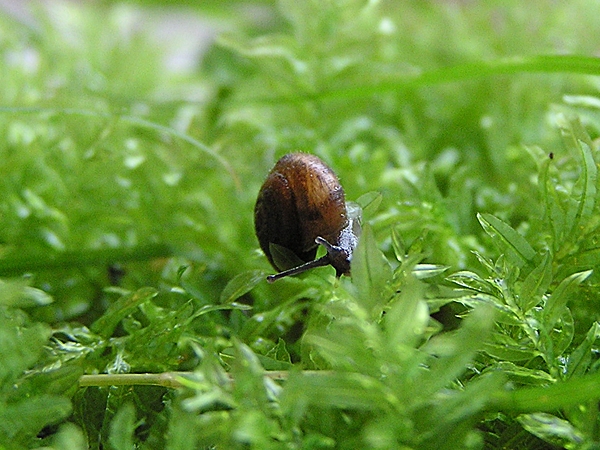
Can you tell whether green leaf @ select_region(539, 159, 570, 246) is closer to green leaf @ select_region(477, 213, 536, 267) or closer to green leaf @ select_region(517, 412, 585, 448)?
green leaf @ select_region(477, 213, 536, 267)

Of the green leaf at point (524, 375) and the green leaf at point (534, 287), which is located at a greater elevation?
the green leaf at point (534, 287)

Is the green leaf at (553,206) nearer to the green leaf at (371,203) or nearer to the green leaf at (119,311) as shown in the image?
the green leaf at (371,203)

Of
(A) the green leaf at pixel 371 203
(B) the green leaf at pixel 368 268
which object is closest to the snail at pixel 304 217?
(A) the green leaf at pixel 371 203

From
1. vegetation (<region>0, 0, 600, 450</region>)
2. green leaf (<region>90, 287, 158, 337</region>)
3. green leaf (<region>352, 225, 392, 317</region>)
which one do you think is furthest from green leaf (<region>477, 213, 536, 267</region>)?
green leaf (<region>90, 287, 158, 337</region>)

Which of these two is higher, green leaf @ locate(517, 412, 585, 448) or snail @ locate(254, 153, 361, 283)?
snail @ locate(254, 153, 361, 283)

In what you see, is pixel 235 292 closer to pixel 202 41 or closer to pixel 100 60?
pixel 100 60

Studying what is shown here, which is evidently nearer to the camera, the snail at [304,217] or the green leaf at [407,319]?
the green leaf at [407,319]

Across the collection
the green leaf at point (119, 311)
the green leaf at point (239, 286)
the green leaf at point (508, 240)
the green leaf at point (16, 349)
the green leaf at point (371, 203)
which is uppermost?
the green leaf at point (371, 203)

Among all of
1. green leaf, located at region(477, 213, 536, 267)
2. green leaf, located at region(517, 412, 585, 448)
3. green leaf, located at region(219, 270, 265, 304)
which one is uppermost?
green leaf, located at region(477, 213, 536, 267)
